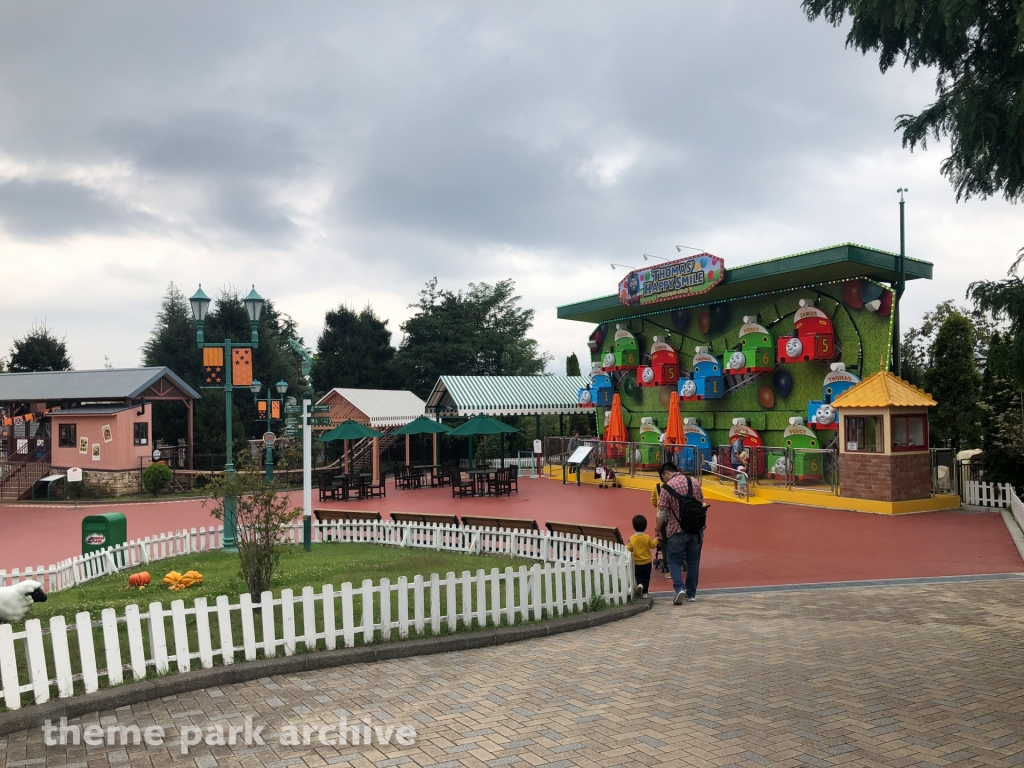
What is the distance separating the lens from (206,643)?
236 inches

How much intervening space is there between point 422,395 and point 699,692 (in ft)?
152

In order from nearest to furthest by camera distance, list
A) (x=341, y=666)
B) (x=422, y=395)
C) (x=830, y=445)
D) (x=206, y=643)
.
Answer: (x=206, y=643), (x=341, y=666), (x=830, y=445), (x=422, y=395)

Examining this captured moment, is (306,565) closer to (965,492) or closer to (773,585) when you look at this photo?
(773,585)

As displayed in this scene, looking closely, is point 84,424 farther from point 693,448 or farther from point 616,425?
point 693,448

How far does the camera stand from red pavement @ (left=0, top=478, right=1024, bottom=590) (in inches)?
456

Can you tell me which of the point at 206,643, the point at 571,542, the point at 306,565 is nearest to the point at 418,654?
the point at 206,643

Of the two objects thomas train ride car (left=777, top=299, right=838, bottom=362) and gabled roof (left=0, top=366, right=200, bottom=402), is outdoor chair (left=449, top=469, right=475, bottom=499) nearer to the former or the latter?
thomas train ride car (left=777, top=299, right=838, bottom=362)

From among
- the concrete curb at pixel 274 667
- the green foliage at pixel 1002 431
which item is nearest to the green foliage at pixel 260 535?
the concrete curb at pixel 274 667

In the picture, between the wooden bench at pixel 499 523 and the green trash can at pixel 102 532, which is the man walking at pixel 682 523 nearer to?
the wooden bench at pixel 499 523

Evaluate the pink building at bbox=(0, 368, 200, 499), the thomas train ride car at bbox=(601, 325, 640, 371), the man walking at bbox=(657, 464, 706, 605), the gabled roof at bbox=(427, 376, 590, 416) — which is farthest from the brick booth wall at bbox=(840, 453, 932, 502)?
the pink building at bbox=(0, 368, 200, 499)

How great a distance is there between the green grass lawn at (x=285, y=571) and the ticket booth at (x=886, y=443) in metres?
10.0

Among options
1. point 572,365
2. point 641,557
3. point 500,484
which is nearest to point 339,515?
point 641,557

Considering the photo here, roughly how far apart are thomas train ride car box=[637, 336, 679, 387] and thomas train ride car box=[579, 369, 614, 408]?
2.88 metres

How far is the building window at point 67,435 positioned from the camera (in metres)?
28.1
